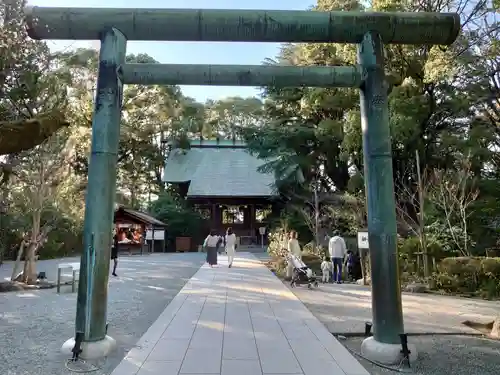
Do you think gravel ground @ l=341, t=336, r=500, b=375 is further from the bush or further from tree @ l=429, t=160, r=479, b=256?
tree @ l=429, t=160, r=479, b=256

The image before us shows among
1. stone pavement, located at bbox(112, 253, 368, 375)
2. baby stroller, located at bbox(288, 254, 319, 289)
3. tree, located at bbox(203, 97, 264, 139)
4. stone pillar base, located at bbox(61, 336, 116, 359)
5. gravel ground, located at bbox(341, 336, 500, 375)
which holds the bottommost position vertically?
gravel ground, located at bbox(341, 336, 500, 375)

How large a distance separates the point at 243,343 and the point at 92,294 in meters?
1.82

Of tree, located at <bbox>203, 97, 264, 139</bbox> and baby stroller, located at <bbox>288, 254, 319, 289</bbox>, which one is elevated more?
tree, located at <bbox>203, 97, 264, 139</bbox>

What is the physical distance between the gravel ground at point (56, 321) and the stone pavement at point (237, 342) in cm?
A: 30

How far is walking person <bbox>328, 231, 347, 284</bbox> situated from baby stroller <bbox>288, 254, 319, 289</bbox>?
1.23 metres

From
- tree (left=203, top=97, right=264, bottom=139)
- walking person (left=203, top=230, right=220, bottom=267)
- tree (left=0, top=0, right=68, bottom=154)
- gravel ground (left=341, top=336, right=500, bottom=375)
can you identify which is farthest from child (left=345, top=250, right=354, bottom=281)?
tree (left=203, top=97, right=264, bottom=139)

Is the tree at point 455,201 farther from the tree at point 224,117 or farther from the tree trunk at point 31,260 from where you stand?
the tree at point 224,117

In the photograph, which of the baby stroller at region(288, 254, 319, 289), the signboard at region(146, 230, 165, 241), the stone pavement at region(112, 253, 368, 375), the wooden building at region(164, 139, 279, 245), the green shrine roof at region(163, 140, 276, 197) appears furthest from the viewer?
the green shrine roof at region(163, 140, 276, 197)

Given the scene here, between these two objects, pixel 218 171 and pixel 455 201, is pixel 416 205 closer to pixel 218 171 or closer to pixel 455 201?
pixel 455 201

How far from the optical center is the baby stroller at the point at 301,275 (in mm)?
9769

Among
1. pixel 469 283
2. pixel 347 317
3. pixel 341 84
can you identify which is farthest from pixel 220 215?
pixel 341 84

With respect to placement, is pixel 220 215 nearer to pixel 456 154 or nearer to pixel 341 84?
pixel 456 154

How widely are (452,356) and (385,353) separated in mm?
1033

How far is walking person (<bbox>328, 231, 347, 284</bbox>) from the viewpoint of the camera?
10.9 metres
